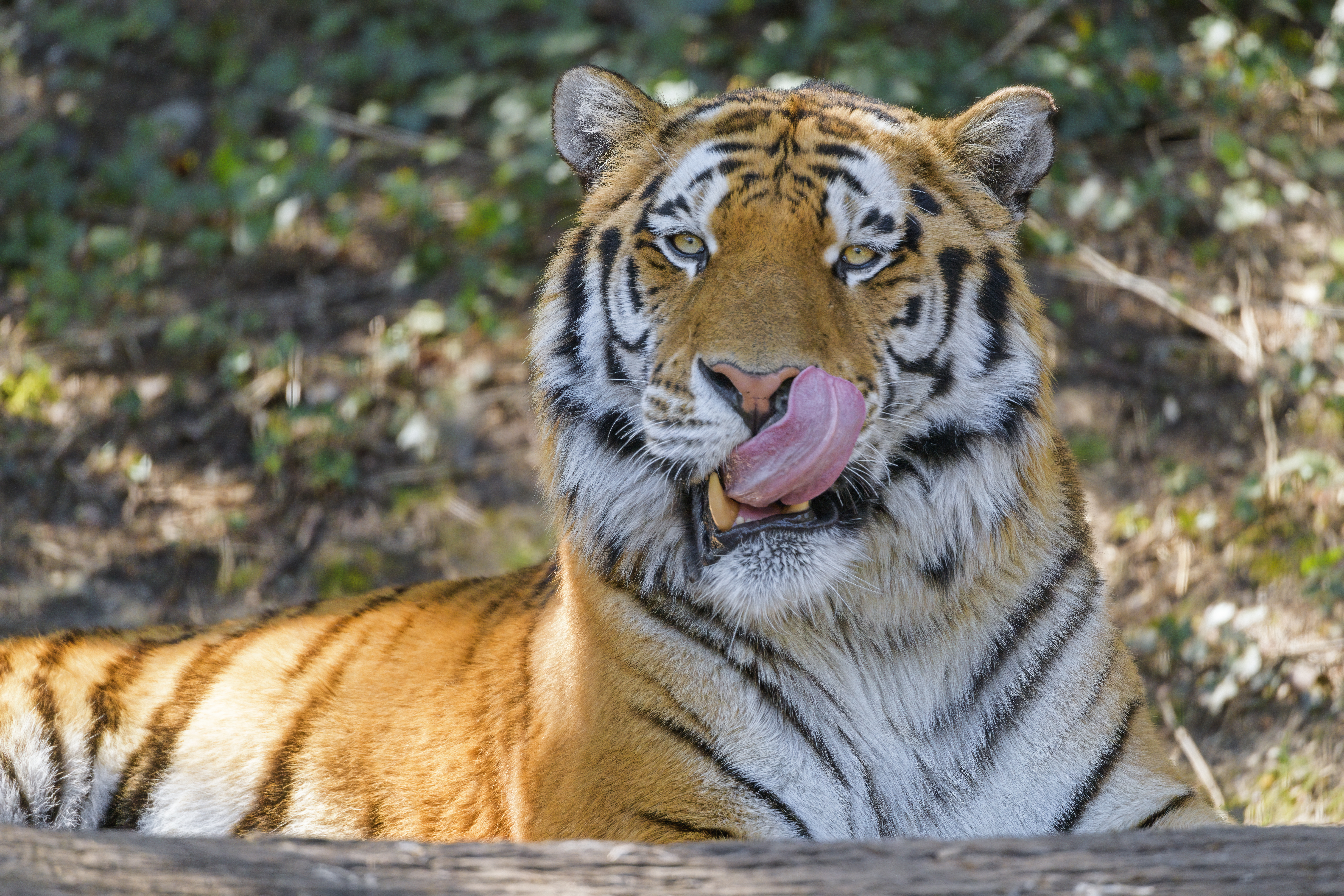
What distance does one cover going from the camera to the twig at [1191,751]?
9.39 feet

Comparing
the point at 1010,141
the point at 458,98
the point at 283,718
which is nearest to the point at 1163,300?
the point at 1010,141

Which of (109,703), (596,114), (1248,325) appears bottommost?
(1248,325)

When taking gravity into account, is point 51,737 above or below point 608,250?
below

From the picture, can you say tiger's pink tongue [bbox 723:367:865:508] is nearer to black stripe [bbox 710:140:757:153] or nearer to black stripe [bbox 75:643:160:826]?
black stripe [bbox 710:140:757:153]

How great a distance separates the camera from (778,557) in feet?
6.23

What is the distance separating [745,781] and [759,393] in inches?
24.4

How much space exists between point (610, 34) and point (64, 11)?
2.58m

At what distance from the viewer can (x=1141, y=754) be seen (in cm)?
213

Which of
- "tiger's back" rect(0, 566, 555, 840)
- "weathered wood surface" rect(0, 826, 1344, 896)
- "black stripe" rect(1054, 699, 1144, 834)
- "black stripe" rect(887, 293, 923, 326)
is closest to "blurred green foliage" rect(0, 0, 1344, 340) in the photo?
"tiger's back" rect(0, 566, 555, 840)

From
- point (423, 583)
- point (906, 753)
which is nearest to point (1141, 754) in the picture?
point (906, 753)

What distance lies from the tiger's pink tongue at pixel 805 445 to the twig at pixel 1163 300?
8.74ft

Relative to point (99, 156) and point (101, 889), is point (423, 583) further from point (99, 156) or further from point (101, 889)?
point (99, 156)

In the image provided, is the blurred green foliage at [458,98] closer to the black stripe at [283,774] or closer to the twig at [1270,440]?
the twig at [1270,440]

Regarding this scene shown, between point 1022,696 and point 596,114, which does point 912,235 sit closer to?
point 596,114
